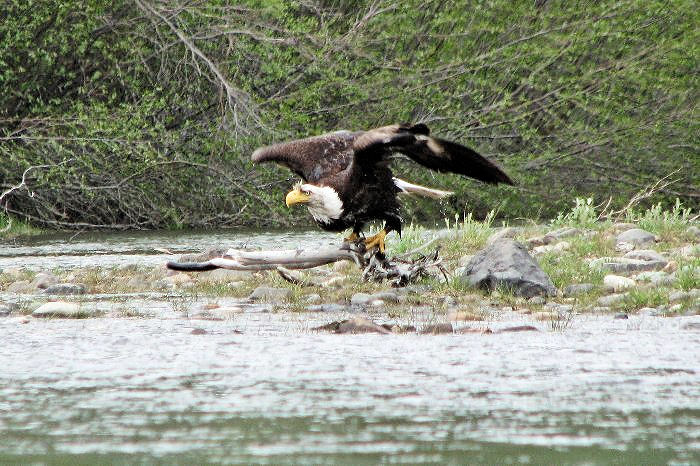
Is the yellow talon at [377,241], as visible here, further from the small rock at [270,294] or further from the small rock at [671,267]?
the small rock at [671,267]

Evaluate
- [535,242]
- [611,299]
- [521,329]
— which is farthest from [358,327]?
[535,242]

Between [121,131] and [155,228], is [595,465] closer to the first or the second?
[121,131]

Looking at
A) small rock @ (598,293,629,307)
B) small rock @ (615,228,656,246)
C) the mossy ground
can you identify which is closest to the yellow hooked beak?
the mossy ground

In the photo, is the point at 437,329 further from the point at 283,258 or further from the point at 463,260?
the point at 463,260

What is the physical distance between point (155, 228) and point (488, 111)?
4.09m

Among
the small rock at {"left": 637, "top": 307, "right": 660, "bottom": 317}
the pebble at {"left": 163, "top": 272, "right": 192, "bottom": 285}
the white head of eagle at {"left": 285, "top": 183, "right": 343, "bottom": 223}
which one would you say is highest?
the white head of eagle at {"left": 285, "top": 183, "right": 343, "bottom": 223}

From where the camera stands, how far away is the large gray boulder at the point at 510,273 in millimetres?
6527

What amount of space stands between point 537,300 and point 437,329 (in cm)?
139

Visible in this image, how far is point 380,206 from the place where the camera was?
7.57m

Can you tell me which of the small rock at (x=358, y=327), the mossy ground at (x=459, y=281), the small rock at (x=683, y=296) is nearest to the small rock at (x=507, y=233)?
the mossy ground at (x=459, y=281)

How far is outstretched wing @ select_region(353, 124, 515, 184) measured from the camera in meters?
6.78

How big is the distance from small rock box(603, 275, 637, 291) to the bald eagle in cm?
79

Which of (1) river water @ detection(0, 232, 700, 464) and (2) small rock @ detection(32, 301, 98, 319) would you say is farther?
(2) small rock @ detection(32, 301, 98, 319)

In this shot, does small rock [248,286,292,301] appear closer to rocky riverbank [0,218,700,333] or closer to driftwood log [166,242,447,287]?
rocky riverbank [0,218,700,333]
